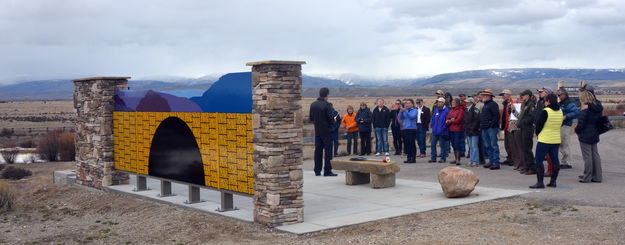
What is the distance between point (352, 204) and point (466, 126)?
547 centimetres

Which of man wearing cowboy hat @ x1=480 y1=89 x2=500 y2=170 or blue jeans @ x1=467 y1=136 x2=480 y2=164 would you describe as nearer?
man wearing cowboy hat @ x1=480 y1=89 x2=500 y2=170

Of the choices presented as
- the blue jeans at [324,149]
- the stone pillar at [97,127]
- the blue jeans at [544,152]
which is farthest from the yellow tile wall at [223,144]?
the blue jeans at [544,152]

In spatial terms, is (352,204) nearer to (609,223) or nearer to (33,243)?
(609,223)

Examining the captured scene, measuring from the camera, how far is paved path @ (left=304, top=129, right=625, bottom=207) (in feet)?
36.8

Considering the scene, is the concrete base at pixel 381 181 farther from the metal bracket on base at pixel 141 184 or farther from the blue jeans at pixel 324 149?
the metal bracket on base at pixel 141 184

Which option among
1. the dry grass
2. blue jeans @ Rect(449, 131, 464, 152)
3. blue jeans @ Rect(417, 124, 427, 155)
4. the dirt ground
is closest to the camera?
the dirt ground

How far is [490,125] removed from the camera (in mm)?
15500

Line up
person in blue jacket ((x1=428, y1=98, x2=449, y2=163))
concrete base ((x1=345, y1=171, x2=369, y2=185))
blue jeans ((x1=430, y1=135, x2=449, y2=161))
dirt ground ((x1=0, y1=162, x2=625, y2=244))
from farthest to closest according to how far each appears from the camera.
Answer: blue jeans ((x1=430, y1=135, x2=449, y2=161)) < person in blue jacket ((x1=428, y1=98, x2=449, y2=163)) < concrete base ((x1=345, y1=171, x2=369, y2=185)) < dirt ground ((x1=0, y1=162, x2=625, y2=244))

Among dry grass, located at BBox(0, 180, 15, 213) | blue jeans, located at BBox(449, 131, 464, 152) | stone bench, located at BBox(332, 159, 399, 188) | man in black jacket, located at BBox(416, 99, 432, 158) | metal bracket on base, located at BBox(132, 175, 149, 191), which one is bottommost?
dry grass, located at BBox(0, 180, 15, 213)

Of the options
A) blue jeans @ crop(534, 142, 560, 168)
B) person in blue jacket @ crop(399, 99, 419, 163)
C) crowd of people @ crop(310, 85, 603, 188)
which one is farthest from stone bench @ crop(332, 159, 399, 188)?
person in blue jacket @ crop(399, 99, 419, 163)

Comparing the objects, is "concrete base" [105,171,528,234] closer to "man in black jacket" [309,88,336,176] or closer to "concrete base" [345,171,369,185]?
"concrete base" [345,171,369,185]

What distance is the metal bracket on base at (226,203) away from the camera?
11095mm

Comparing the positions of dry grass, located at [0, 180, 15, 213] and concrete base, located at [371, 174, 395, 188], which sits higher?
concrete base, located at [371, 174, 395, 188]

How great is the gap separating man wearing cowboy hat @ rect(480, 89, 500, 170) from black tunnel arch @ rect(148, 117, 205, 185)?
23.0 ft
